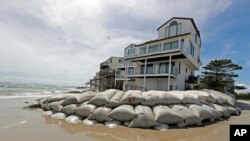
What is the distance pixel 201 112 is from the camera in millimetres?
9328

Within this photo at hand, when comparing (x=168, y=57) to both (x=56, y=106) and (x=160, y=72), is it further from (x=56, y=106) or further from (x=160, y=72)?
(x=56, y=106)

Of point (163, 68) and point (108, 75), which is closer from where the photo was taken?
point (163, 68)

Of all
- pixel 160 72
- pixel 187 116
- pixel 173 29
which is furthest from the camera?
pixel 173 29

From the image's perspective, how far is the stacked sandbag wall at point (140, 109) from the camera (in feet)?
27.7

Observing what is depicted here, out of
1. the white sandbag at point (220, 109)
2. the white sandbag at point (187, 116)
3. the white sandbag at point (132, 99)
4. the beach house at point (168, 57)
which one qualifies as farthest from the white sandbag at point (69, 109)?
the beach house at point (168, 57)

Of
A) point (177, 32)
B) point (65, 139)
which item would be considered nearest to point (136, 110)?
point (65, 139)

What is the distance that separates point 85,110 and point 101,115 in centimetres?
99

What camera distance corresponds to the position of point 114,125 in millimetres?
8453

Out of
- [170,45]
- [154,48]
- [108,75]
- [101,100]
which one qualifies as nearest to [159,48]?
[154,48]

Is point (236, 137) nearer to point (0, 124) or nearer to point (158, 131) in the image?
point (158, 131)

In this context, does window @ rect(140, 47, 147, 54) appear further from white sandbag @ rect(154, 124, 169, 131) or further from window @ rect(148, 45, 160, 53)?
white sandbag @ rect(154, 124, 169, 131)

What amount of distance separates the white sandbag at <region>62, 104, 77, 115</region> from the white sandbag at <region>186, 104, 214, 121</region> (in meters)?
5.50

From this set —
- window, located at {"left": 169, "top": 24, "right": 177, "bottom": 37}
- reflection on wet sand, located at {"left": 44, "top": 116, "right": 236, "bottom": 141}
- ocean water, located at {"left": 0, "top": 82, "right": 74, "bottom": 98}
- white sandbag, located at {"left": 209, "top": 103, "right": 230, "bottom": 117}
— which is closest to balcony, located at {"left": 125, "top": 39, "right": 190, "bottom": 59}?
window, located at {"left": 169, "top": 24, "right": 177, "bottom": 37}

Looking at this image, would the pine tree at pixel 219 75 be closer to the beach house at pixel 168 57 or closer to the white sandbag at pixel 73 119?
the beach house at pixel 168 57
